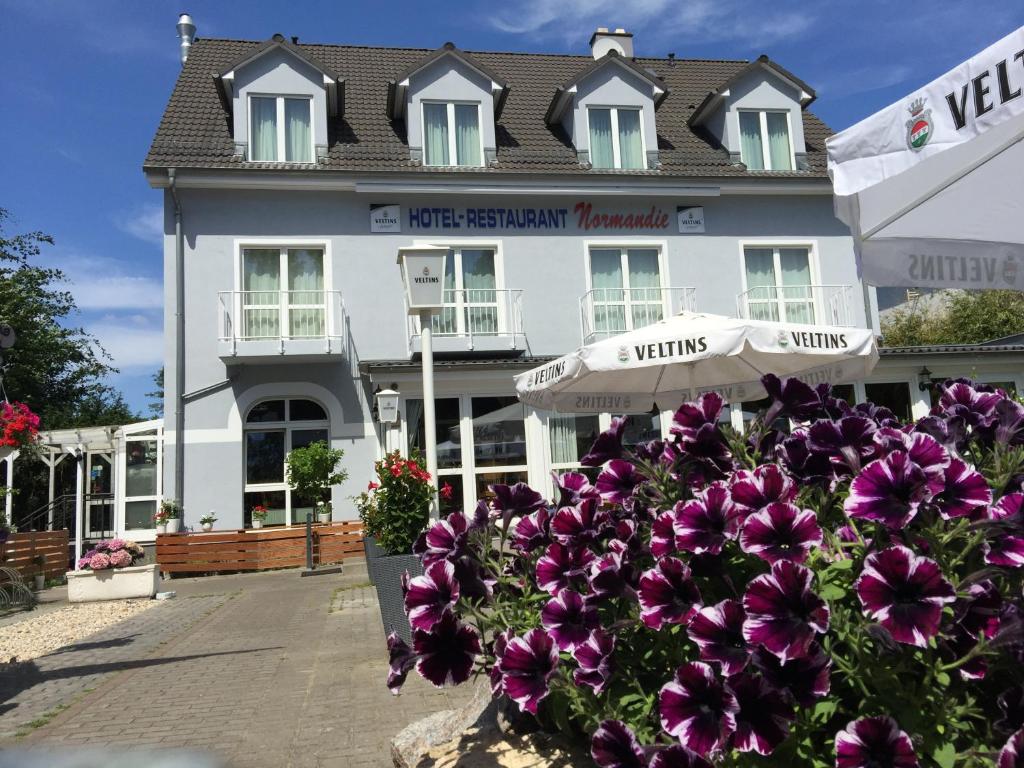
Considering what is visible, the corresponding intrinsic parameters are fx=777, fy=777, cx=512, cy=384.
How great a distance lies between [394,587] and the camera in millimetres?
6125

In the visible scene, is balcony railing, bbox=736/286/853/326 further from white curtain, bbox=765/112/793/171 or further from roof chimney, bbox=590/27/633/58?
roof chimney, bbox=590/27/633/58

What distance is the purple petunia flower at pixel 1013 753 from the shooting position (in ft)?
4.33

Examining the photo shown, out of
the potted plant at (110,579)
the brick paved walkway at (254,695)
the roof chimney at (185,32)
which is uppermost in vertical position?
the roof chimney at (185,32)

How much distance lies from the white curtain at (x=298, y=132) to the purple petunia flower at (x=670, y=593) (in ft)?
50.5

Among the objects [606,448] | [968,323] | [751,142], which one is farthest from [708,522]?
[968,323]

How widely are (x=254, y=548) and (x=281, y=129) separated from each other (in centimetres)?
827

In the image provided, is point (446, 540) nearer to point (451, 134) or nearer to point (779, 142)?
point (451, 134)

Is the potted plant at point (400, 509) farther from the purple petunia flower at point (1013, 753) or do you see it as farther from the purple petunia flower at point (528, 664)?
the purple petunia flower at point (1013, 753)

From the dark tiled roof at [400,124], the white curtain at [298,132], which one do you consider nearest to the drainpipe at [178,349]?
the dark tiled roof at [400,124]

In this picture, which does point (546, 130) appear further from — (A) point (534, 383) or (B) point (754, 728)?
(B) point (754, 728)

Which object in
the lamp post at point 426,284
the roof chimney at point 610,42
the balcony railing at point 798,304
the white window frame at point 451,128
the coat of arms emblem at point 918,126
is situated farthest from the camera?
the roof chimney at point 610,42

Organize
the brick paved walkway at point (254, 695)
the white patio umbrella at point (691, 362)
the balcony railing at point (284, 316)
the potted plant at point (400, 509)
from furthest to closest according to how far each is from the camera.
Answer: the balcony railing at point (284, 316)
the potted plant at point (400, 509)
the white patio umbrella at point (691, 362)
the brick paved walkway at point (254, 695)

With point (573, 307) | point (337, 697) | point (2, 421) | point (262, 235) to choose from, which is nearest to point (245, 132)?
point (262, 235)

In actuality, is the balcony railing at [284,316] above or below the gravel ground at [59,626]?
above
